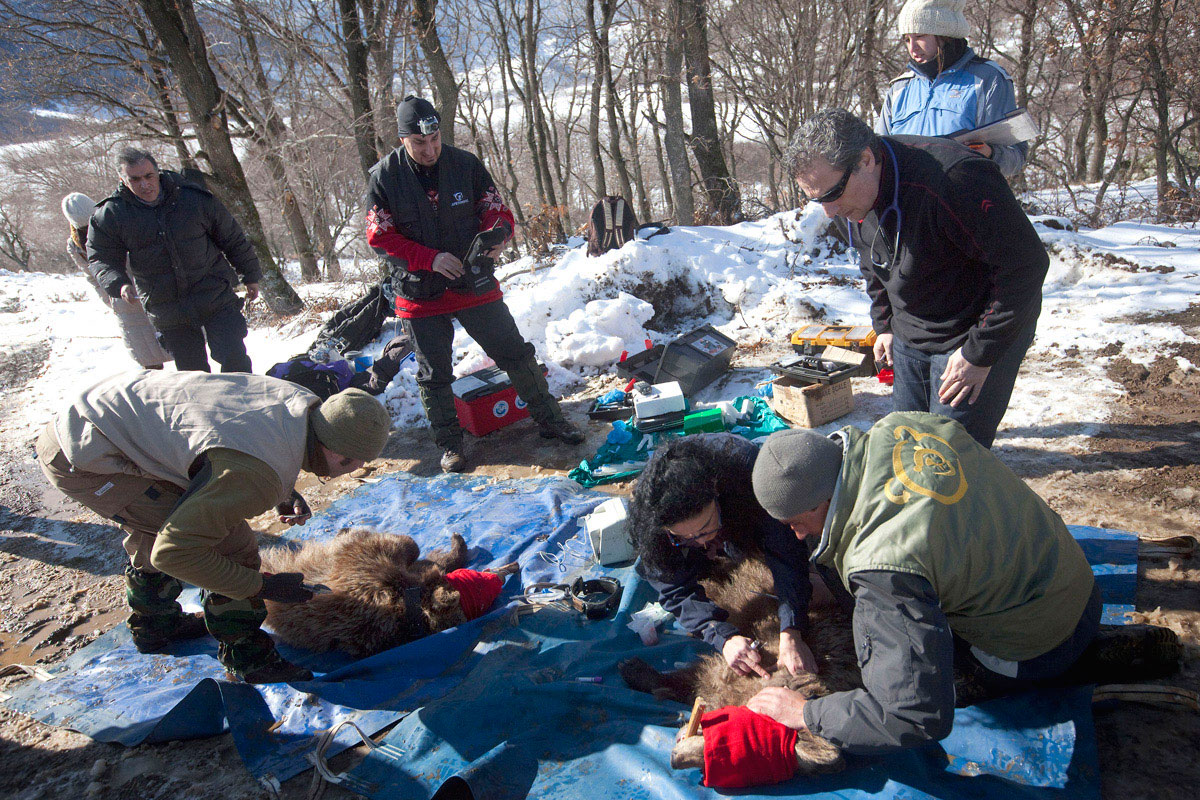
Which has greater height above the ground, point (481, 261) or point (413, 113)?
point (413, 113)

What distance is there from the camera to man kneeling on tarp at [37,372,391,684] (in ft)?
6.70

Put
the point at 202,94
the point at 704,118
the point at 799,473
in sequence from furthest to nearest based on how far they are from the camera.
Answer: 1. the point at 704,118
2. the point at 202,94
3. the point at 799,473

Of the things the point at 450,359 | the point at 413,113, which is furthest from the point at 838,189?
the point at 450,359

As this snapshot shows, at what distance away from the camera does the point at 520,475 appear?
13.9ft

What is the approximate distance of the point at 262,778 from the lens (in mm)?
2137

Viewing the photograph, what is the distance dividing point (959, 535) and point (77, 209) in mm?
5975

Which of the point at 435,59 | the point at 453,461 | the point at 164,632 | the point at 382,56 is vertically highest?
the point at 382,56

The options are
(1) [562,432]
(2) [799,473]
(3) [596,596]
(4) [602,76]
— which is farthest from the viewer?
(4) [602,76]

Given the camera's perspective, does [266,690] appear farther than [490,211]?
No

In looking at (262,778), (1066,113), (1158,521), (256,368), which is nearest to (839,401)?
(1158,521)

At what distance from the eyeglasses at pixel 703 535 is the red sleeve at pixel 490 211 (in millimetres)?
2690

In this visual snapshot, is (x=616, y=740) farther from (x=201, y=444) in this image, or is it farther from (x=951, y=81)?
(x=951, y=81)

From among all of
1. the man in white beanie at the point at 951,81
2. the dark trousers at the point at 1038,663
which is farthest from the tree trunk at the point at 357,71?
the dark trousers at the point at 1038,663

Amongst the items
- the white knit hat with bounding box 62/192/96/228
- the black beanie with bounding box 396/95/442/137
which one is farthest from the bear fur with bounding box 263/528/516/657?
the white knit hat with bounding box 62/192/96/228
